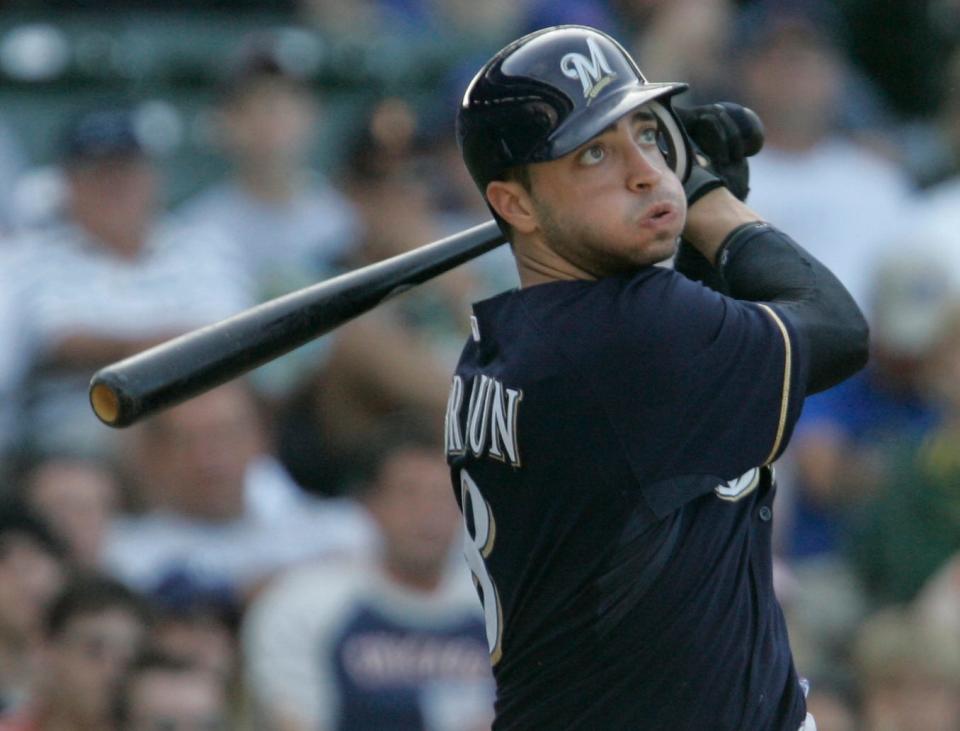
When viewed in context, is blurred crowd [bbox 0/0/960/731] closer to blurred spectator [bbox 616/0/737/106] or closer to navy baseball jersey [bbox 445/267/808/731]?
blurred spectator [bbox 616/0/737/106]

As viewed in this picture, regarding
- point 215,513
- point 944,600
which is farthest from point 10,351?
point 944,600

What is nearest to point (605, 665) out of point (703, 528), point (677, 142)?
point (703, 528)

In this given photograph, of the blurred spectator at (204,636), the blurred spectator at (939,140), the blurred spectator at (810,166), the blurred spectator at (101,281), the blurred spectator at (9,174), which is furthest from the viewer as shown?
the blurred spectator at (939,140)

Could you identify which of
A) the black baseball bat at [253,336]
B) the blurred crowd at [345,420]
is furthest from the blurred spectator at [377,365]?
the black baseball bat at [253,336]

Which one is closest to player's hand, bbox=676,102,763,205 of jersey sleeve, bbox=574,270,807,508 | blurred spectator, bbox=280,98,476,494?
jersey sleeve, bbox=574,270,807,508

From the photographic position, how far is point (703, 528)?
8.79 ft

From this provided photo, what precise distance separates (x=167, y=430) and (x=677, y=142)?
3409mm

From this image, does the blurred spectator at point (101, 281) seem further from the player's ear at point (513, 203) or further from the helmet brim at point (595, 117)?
the helmet brim at point (595, 117)

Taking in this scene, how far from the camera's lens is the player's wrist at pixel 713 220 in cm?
288

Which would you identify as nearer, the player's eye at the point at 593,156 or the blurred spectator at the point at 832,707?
the player's eye at the point at 593,156

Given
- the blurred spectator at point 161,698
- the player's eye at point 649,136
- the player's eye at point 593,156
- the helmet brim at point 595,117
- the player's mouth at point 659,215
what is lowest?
the blurred spectator at point 161,698

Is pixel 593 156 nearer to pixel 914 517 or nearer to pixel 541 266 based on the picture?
pixel 541 266

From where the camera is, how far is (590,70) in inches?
104

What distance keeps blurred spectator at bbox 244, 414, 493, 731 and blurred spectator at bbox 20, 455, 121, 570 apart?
594 mm
